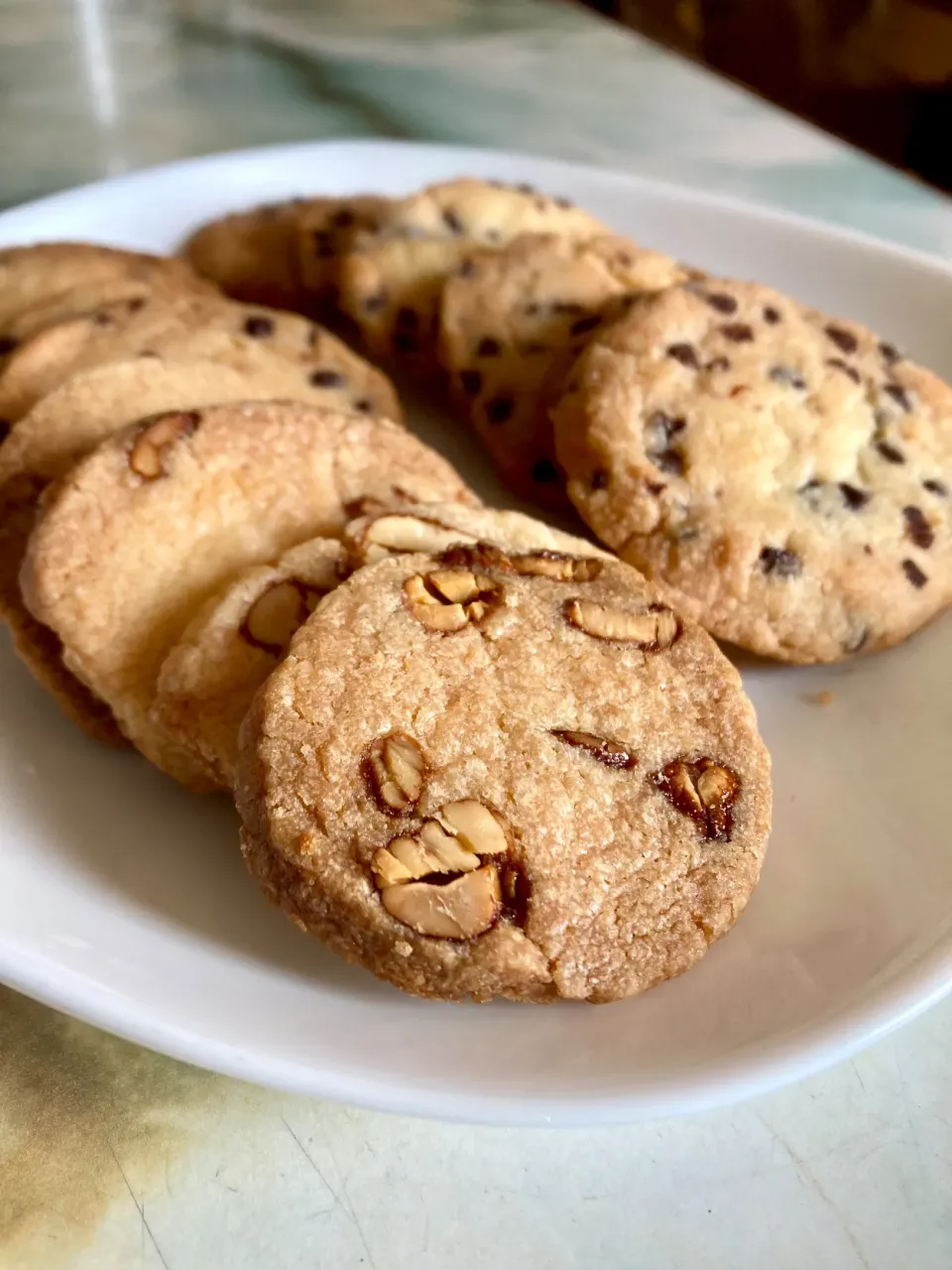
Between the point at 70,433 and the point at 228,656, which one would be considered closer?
the point at 228,656

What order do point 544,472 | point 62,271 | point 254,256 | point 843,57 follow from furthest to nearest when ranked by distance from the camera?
point 843,57 → point 254,256 → point 62,271 → point 544,472

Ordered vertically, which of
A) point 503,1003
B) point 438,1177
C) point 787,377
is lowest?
point 438,1177

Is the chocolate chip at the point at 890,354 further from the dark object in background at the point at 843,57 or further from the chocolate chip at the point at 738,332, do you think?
the dark object in background at the point at 843,57

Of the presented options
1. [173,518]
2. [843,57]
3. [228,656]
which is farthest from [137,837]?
[843,57]

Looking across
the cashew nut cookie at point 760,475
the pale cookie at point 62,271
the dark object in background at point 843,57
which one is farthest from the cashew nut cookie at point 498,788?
the dark object in background at point 843,57

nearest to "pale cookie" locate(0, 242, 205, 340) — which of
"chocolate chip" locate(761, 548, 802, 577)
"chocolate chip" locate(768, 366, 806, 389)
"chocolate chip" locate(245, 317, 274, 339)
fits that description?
"chocolate chip" locate(245, 317, 274, 339)

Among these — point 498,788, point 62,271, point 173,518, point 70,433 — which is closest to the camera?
point 498,788

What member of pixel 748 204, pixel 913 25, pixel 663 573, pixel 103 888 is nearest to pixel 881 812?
pixel 663 573

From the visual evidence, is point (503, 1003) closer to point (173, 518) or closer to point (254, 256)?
point (173, 518)
